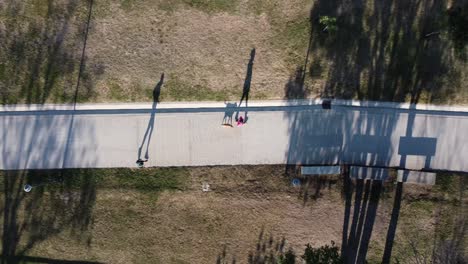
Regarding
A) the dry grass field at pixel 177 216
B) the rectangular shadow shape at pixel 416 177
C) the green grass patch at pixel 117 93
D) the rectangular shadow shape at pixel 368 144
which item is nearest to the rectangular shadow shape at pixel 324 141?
the rectangular shadow shape at pixel 368 144

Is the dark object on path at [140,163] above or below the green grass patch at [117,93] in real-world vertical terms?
below

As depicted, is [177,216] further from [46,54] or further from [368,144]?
[46,54]

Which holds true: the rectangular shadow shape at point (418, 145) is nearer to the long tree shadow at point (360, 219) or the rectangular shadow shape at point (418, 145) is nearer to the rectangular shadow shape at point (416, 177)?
the rectangular shadow shape at point (416, 177)

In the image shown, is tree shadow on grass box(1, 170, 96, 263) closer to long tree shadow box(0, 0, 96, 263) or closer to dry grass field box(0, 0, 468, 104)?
long tree shadow box(0, 0, 96, 263)

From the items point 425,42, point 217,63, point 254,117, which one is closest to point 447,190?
point 425,42

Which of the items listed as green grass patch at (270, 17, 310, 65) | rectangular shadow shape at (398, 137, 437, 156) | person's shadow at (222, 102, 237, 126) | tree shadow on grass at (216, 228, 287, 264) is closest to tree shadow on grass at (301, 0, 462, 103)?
green grass patch at (270, 17, 310, 65)

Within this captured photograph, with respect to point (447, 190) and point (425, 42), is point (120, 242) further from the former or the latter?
point (425, 42)
